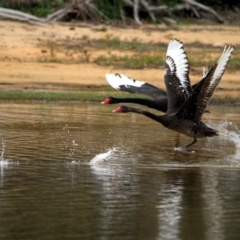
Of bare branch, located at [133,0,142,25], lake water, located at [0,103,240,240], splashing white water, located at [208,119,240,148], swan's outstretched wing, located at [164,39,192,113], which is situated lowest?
lake water, located at [0,103,240,240]

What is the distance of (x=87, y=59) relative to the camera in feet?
77.9

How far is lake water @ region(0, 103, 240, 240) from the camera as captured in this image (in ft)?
27.5

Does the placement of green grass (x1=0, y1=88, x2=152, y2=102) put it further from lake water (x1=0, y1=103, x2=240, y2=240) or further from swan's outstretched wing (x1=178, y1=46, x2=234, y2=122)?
swan's outstretched wing (x1=178, y1=46, x2=234, y2=122)

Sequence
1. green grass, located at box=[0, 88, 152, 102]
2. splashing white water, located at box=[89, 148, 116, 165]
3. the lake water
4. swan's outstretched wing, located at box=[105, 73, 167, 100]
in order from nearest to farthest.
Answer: the lake water → splashing white water, located at box=[89, 148, 116, 165] → swan's outstretched wing, located at box=[105, 73, 167, 100] → green grass, located at box=[0, 88, 152, 102]

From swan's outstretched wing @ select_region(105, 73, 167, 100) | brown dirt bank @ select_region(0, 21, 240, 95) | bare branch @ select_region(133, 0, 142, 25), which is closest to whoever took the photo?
swan's outstretched wing @ select_region(105, 73, 167, 100)

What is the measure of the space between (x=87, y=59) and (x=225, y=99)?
479 centimetres

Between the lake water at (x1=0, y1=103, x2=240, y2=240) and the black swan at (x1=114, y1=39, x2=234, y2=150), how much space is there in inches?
13.1

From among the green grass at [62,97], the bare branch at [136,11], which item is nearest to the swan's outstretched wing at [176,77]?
the green grass at [62,97]

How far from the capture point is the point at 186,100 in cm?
1318

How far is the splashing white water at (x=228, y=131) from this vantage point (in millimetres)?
14454

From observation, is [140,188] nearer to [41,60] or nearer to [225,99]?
[225,99]

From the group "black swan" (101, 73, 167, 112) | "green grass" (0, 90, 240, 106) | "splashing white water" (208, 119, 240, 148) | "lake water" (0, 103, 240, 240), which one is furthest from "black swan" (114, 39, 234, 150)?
"green grass" (0, 90, 240, 106)

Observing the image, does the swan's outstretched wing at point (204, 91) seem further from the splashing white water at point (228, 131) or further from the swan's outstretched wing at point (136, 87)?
the swan's outstretched wing at point (136, 87)

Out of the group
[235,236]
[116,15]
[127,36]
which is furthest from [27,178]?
[116,15]
